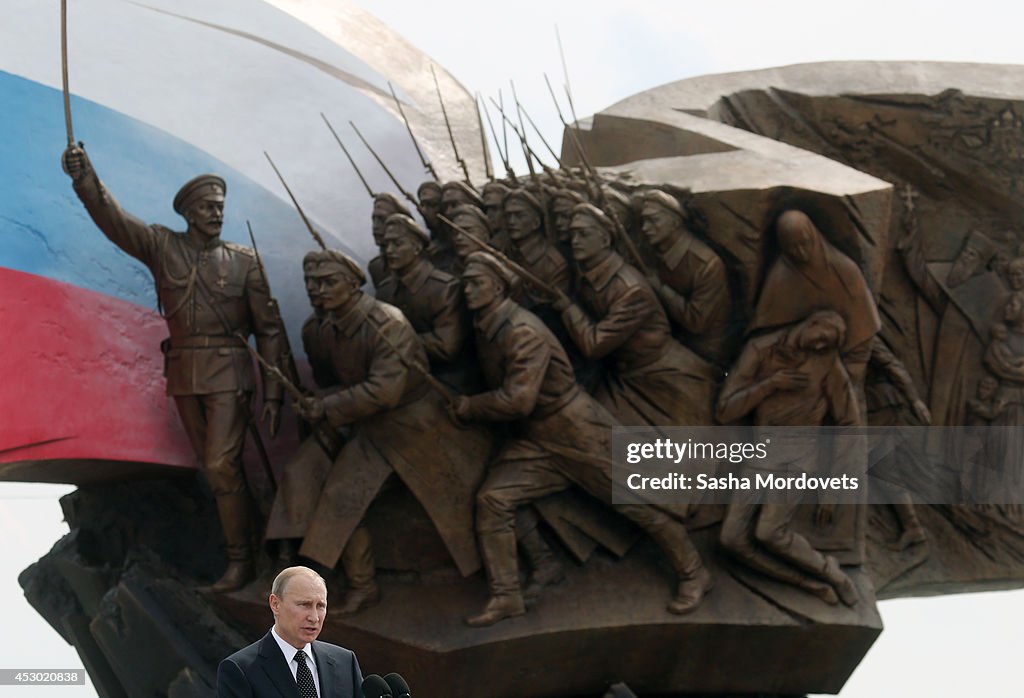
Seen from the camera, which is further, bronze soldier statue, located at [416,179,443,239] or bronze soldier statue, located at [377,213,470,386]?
bronze soldier statue, located at [416,179,443,239]

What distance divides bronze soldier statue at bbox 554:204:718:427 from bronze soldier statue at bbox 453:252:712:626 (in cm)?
23

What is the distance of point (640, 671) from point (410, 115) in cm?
400

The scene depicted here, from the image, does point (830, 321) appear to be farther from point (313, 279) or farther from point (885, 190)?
point (313, 279)

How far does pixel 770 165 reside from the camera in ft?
26.0

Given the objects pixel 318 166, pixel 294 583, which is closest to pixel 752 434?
pixel 318 166

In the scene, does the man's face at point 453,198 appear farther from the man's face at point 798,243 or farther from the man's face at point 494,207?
the man's face at point 798,243

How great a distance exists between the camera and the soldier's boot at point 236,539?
7902 mm

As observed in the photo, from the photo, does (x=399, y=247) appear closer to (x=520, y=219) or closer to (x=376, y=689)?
(x=520, y=219)

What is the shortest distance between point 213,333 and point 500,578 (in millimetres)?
2014

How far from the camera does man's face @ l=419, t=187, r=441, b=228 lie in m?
8.41

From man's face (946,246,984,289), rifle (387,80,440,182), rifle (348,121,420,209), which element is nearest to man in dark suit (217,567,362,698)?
rifle (348,121,420,209)

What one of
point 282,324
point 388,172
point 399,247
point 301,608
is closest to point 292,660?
point 301,608

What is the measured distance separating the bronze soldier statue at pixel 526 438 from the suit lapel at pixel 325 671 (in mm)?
3692

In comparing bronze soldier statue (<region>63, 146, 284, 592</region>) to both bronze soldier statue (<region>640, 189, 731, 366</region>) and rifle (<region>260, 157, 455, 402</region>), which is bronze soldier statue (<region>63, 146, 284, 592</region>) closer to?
rifle (<region>260, 157, 455, 402</region>)
